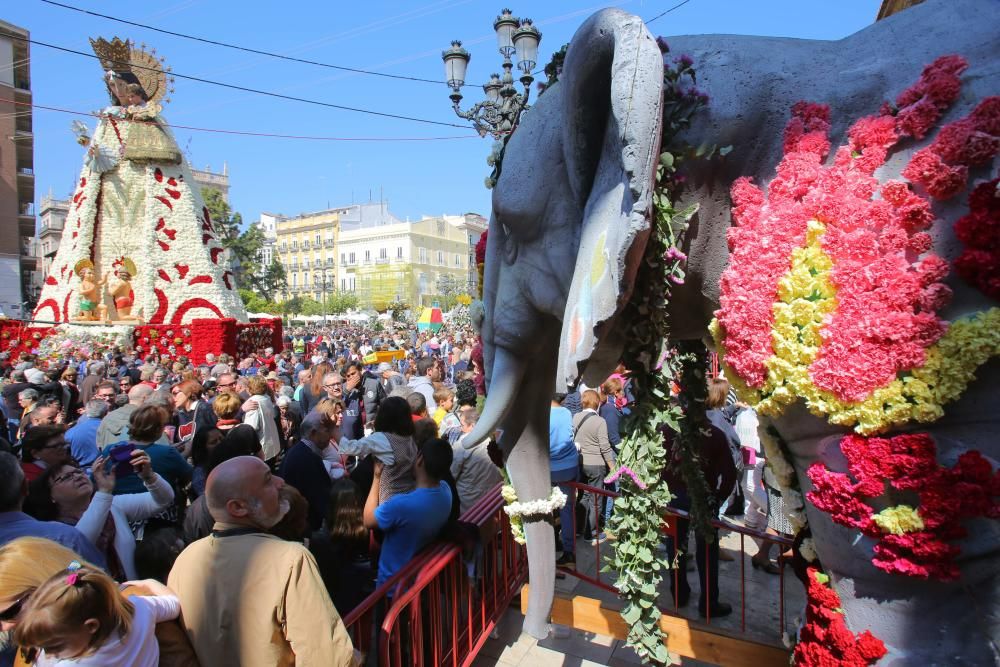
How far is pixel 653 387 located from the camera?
7.00 feet

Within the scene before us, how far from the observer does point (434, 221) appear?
252ft

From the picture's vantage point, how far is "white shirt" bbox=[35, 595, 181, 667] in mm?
1824

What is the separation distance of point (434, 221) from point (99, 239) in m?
58.1

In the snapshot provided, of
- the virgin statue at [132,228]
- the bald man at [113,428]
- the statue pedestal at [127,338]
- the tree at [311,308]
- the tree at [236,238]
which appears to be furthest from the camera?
the tree at [311,308]

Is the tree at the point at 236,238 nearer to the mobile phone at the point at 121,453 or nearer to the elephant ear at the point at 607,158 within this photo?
the mobile phone at the point at 121,453

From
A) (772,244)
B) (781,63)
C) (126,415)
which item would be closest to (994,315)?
(772,244)

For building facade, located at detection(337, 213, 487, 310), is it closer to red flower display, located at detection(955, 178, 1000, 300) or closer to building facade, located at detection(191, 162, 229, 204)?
building facade, located at detection(191, 162, 229, 204)

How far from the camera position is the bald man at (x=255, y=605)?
2.12 m

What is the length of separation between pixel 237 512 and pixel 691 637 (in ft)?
7.29

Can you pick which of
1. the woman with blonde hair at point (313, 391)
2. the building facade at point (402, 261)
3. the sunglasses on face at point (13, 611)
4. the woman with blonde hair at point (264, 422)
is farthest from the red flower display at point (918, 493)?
the building facade at point (402, 261)

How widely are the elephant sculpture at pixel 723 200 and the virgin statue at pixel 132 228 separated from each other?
19970 millimetres

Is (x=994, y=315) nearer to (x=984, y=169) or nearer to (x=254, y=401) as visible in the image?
(x=984, y=169)

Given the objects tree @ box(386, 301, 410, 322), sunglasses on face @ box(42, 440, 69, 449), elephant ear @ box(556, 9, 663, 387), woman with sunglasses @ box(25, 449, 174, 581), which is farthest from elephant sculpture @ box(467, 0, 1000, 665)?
tree @ box(386, 301, 410, 322)

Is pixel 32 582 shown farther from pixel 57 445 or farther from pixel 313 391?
pixel 313 391
